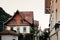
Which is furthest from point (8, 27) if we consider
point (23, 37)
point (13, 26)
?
point (23, 37)

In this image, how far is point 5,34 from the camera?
4522cm

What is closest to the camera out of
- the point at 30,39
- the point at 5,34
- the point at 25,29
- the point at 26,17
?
the point at 5,34

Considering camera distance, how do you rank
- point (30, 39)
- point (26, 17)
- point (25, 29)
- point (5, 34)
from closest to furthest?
1. point (5, 34)
2. point (30, 39)
3. point (25, 29)
4. point (26, 17)

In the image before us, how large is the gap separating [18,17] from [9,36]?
31.4 metres

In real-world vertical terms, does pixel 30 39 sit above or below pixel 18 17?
below

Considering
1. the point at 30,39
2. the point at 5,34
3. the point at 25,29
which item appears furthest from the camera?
the point at 25,29

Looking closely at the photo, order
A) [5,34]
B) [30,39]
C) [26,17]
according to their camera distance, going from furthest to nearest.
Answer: [26,17] → [30,39] → [5,34]

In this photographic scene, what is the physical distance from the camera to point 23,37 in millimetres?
67125

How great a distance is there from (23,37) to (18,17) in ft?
38.4

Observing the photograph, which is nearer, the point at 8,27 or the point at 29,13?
the point at 8,27

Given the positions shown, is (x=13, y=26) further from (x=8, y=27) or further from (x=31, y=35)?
(x=31, y=35)

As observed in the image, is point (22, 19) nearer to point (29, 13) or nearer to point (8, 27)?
point (8, 27)

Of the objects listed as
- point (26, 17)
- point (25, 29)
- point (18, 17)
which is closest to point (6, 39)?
point (25, 29)

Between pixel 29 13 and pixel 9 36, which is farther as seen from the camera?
pixel 29 13
